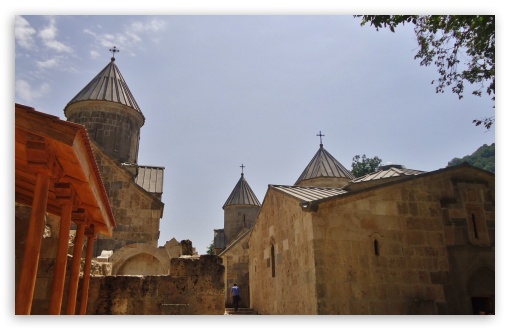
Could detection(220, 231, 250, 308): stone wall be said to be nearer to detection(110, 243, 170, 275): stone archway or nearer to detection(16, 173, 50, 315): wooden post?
detection(110, 243, 170, 275): stone archway

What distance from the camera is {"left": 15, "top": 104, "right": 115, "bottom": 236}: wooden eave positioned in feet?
9.61

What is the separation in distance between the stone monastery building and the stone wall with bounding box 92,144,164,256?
24 millimetres

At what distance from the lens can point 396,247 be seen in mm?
6695

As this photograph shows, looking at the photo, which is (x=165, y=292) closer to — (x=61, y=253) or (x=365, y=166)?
(x=61, y=253)

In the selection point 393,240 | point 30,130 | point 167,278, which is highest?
point 30,130

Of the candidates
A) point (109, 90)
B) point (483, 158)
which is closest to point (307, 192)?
point (483, 158)

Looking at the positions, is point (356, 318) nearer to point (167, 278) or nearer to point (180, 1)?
point (167, 278)

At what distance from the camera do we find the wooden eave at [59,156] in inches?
115

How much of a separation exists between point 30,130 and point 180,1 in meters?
2.48

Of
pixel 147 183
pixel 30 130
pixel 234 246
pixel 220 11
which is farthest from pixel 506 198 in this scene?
pixel 234 246

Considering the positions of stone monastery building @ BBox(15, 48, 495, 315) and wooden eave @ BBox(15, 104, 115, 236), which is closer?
wooden eave @ BBox(15, 104, 115, 236)

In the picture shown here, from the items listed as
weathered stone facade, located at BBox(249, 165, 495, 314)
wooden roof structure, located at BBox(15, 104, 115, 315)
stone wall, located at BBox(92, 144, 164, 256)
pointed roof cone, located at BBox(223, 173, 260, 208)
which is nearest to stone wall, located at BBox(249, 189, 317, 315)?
weathered stone facade, located at BBox(249, 165, 495, 314)

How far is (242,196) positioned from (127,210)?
1394cm

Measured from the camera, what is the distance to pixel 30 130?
9.59 ft
